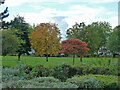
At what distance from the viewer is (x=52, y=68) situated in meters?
7.52

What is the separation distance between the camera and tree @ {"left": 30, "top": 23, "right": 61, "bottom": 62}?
20.7 metres

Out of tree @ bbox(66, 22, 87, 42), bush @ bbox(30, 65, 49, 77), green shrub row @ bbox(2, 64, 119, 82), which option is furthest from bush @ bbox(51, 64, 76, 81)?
tree @ bbox(66, 22, 87, 42)

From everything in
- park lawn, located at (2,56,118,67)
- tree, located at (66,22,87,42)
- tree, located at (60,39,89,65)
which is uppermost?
tree, located at (66,22,87,42)

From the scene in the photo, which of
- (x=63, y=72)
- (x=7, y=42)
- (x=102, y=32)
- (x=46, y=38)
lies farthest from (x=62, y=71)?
(x=102, y=32)

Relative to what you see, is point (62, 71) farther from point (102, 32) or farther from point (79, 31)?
point (102, 32)

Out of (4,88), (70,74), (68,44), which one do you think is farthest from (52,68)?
(68,44)

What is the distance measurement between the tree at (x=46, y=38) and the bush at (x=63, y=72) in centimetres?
1314

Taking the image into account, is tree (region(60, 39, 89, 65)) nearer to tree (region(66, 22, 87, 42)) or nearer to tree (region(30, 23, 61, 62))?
tree (region(30, 23, 61, 62))

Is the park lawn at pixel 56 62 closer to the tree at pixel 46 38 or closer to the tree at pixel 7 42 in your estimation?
the tree at pixel 7 42

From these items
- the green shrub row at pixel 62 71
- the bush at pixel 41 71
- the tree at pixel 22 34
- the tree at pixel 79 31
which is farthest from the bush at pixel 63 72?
the tree at pixel 79 31

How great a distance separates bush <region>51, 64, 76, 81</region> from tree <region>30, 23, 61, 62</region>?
517 inches

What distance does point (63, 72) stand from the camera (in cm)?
754

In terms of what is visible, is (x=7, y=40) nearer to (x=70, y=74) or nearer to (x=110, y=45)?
(x=70, y=74)

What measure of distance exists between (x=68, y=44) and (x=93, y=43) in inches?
542
